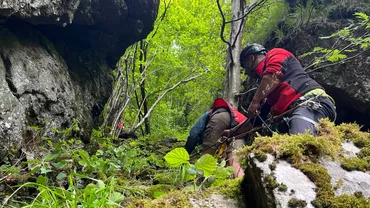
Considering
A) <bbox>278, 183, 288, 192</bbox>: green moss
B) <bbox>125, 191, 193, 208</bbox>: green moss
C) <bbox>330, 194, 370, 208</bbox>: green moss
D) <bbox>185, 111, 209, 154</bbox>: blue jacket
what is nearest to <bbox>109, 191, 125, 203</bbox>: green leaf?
<bbox>125, 191, 193, 208</bbox>: green moss

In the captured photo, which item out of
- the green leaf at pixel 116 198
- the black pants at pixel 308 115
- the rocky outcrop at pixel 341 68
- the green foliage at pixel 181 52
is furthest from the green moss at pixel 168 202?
the green foliage at pixel 181 52

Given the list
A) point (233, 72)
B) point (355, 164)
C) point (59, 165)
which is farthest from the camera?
point (233, 72)

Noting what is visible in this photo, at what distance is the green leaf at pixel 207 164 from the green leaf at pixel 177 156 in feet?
0.35

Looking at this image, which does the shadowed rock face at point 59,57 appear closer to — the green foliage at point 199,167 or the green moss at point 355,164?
the green foliage at point 199,167

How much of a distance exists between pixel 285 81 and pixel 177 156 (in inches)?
115

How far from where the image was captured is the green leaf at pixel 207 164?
8.11ft

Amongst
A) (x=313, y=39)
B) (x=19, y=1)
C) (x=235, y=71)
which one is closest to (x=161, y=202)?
(x=19, y=1)

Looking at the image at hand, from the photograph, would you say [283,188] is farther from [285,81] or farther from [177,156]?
[285,81]

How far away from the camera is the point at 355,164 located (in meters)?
2.09

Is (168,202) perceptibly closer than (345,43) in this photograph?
Yes

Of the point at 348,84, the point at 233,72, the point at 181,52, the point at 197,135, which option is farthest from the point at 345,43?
the point at 181,52

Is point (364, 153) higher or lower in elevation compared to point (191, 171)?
higher

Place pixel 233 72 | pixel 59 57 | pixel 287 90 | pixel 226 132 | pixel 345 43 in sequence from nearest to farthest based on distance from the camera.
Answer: pixel 287 90 < pixel 226 132 < pixel 59 57 < pixel 233 72 < pixel 345 43

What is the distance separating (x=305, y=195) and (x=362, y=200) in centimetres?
27
